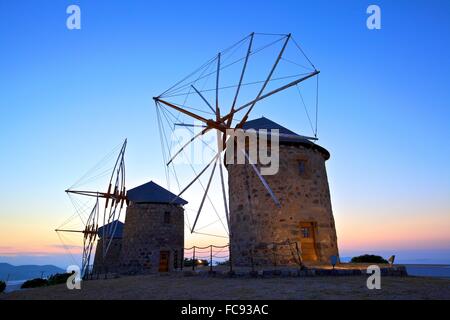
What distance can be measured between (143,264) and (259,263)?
42.1 feet

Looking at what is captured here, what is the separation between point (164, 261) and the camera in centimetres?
2286

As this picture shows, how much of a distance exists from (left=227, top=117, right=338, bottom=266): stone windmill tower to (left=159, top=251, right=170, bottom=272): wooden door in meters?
10.7

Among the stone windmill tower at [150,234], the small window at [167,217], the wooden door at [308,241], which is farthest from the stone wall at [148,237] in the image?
the wooden door at [308,241]

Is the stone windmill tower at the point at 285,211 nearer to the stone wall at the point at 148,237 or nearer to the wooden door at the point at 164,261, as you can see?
the stone wall at the point at 148,237

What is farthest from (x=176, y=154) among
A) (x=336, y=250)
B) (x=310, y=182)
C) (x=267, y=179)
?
(x=336, y=250)

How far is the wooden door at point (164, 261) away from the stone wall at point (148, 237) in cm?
28

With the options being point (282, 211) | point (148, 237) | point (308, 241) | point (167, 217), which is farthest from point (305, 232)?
point (148, 237)

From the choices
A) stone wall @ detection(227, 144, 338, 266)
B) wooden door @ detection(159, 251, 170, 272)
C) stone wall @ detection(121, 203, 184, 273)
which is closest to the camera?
stone wall @ detection(227, 144, 338, 266)

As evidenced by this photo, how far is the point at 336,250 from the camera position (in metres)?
14.4

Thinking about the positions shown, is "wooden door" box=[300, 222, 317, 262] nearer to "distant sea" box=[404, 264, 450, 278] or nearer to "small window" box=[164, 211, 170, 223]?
"distant sea" box=[404, 264, 450, 278]

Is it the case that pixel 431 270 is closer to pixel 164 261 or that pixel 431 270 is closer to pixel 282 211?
pixel 282 211

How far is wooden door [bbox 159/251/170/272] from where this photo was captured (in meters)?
22.7

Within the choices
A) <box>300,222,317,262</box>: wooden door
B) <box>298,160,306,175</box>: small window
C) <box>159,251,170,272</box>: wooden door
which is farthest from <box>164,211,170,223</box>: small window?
<box>298,160,306,175</box>: small window

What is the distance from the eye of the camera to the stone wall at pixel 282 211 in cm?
1307
